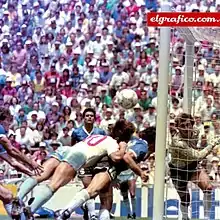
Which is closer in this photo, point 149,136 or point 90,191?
point 90,191

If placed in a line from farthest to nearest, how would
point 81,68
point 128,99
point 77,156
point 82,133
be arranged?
point 81,68 → point 128,99 → point 82,133 → point 77,156

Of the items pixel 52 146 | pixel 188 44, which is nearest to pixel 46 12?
pixel 52 146

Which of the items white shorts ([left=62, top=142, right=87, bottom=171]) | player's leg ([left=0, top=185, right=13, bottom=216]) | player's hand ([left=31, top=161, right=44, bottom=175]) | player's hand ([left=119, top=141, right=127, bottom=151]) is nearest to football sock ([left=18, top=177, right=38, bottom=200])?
player's hand ([left=31, top=161, right=44, bottom=175])

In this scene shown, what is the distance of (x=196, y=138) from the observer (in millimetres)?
10773

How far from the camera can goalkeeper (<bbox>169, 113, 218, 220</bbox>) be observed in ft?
34.1

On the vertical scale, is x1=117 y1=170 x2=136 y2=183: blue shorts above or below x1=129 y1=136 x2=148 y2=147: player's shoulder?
below

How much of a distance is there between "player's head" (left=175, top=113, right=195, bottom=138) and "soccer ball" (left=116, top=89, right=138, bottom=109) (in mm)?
4216

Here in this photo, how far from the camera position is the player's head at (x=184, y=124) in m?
10.4

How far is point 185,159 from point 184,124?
48 cm

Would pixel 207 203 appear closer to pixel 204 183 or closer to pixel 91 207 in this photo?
pixel 204 183

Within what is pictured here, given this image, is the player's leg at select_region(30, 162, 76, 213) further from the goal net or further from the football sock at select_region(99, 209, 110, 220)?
the goal net

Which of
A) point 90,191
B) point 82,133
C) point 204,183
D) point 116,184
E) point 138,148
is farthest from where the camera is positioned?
point 116,184

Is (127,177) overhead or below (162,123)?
below

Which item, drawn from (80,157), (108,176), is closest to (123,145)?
(108,176)
